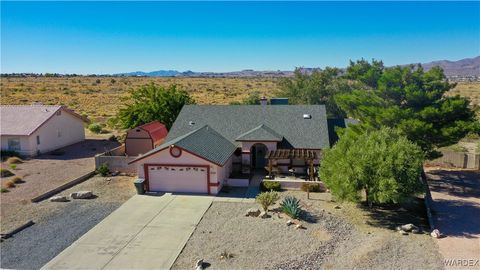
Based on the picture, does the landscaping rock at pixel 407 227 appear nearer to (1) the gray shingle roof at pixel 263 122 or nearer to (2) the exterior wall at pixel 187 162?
(1) the gray shingle roof at pixel 263 122

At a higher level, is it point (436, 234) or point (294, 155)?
point (294, 155)

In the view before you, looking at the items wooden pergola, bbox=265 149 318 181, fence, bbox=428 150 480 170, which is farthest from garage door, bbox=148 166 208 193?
fence, bbox=428 150 480 170

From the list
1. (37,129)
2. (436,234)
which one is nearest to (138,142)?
(37,129)

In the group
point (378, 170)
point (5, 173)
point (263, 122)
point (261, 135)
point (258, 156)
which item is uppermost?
point (263, 122)

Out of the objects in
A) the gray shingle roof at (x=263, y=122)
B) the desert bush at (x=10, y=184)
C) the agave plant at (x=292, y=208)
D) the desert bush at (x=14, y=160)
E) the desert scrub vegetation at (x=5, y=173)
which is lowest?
the agave plant at (x=292, y=208)

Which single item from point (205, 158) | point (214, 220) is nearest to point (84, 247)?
point (214, 220)

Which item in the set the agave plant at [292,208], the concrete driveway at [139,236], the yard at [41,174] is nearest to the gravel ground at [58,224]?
the concrete driveway at [139,236]

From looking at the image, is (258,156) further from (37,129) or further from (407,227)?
(37,129)
